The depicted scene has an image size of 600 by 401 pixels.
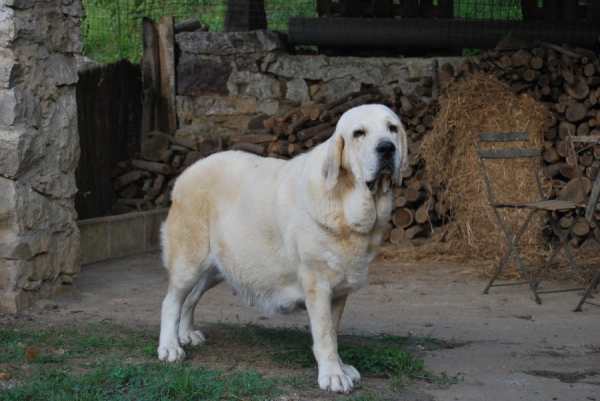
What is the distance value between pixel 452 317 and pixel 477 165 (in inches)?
120

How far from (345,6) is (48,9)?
16.0 ft

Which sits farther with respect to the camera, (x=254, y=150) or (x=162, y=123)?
(x=162, y=123)

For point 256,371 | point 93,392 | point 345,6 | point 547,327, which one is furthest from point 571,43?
point 93,392

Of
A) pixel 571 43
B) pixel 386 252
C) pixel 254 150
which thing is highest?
pixel 571 43

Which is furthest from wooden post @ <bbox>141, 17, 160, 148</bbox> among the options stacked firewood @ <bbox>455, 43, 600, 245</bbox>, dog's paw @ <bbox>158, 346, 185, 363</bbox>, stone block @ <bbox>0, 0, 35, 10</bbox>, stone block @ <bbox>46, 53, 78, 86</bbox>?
dog's paw @ <bbox>158, 346, 185, 363</bbox>

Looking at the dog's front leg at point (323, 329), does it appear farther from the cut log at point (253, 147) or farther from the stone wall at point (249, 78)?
the stone wall at point (249, 78)

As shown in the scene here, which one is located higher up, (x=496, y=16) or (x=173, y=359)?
(x=496, y=16)

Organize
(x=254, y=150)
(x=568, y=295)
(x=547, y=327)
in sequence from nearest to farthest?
(x=547, y=327) < (x=568, y=295) < (x=254, y=150)

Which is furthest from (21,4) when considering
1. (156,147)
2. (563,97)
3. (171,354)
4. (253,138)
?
(563,97)

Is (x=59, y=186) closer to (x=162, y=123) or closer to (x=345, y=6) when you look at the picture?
(x=162, y=123)

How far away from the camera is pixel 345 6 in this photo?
1101 centimetres

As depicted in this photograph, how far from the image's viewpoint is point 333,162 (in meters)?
4.57

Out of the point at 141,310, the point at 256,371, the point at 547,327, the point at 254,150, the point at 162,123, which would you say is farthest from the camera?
the point at 162,123

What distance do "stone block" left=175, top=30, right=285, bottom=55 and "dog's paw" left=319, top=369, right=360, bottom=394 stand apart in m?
6.97
